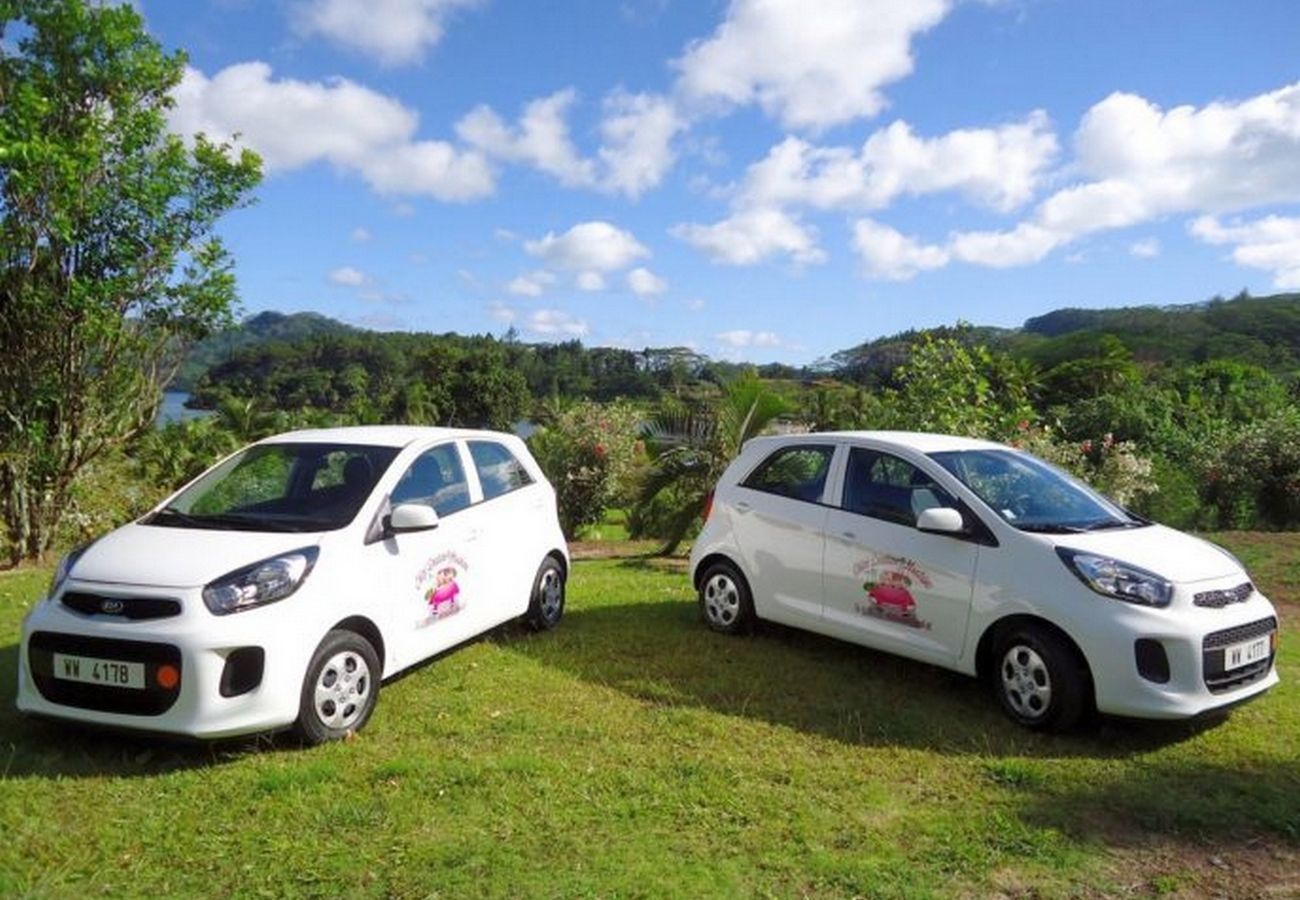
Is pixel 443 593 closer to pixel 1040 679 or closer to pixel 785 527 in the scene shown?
pixel 785 527

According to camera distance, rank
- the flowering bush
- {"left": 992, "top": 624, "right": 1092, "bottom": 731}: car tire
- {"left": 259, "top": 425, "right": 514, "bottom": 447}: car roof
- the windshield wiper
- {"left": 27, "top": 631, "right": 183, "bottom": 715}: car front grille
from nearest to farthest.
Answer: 1. {"left": 27, "top": 631, "right": 183, "bottom": 715}: car front grille
2. {"left": 992, "top": 624, "right": 1092, "bottom": 731}: car tire
3. the windshield wiper
4. {"left": 259, "top": 425, "right": 514, "bottom": 447}: car roof
5. the flowering bush

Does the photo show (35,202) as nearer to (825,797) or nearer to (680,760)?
(680,760)

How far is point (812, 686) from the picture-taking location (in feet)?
19.0

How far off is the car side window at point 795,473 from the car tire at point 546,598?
1641mm

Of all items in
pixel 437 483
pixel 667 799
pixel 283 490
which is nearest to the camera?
pixel 667 799

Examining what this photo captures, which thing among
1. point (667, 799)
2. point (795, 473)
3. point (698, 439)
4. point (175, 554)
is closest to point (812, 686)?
point (795, 473)

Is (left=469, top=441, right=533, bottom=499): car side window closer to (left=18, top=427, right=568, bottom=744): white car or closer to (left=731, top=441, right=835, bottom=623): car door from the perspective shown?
(left=18, top=427, right=568, bottom=744): white car

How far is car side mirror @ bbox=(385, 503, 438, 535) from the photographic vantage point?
5.11m

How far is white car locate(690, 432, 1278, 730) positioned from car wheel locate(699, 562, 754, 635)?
14mm

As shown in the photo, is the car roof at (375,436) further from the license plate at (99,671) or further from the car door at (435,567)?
the license plate at (99,671)

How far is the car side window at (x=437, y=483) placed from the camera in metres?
5.57

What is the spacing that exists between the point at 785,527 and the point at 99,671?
Result: 4173 millimetres

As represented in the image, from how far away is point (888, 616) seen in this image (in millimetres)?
5727

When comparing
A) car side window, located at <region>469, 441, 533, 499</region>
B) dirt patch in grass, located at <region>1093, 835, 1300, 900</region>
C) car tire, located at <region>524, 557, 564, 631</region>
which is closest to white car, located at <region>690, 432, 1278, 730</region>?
dirt patch in grass, located at <region>1093, 835, 1300, 900</region>
